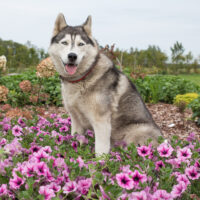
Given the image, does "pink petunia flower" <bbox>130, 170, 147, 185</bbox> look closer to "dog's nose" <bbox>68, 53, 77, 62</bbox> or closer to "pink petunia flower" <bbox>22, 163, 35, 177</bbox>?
"pink petunia flower" <bbox>22, 163, 35, 177</bbox>

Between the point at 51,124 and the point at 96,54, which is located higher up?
the point at 96,54

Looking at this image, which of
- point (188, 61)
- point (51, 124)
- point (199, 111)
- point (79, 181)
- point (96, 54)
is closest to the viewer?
point (79, 181)

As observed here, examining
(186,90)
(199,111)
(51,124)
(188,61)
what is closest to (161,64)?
(188,61)

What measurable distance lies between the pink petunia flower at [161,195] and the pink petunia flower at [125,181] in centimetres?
16

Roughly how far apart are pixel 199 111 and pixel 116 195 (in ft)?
14.5

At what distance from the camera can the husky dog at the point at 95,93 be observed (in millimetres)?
3428

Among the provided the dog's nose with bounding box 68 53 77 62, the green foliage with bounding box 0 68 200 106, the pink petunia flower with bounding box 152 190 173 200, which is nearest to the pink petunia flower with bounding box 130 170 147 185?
the pink petunia flower with bounding box 152 190 173 200

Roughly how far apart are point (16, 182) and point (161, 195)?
1.04 meters

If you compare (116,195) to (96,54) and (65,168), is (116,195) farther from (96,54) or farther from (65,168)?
(96,54)

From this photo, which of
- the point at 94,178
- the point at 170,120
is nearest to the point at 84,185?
the point at 94,178

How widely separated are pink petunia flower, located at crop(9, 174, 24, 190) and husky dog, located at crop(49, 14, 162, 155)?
1507mm

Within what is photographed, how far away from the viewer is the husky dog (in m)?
3.43

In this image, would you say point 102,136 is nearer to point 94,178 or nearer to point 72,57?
point 72,57

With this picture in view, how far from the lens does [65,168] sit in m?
2.18
